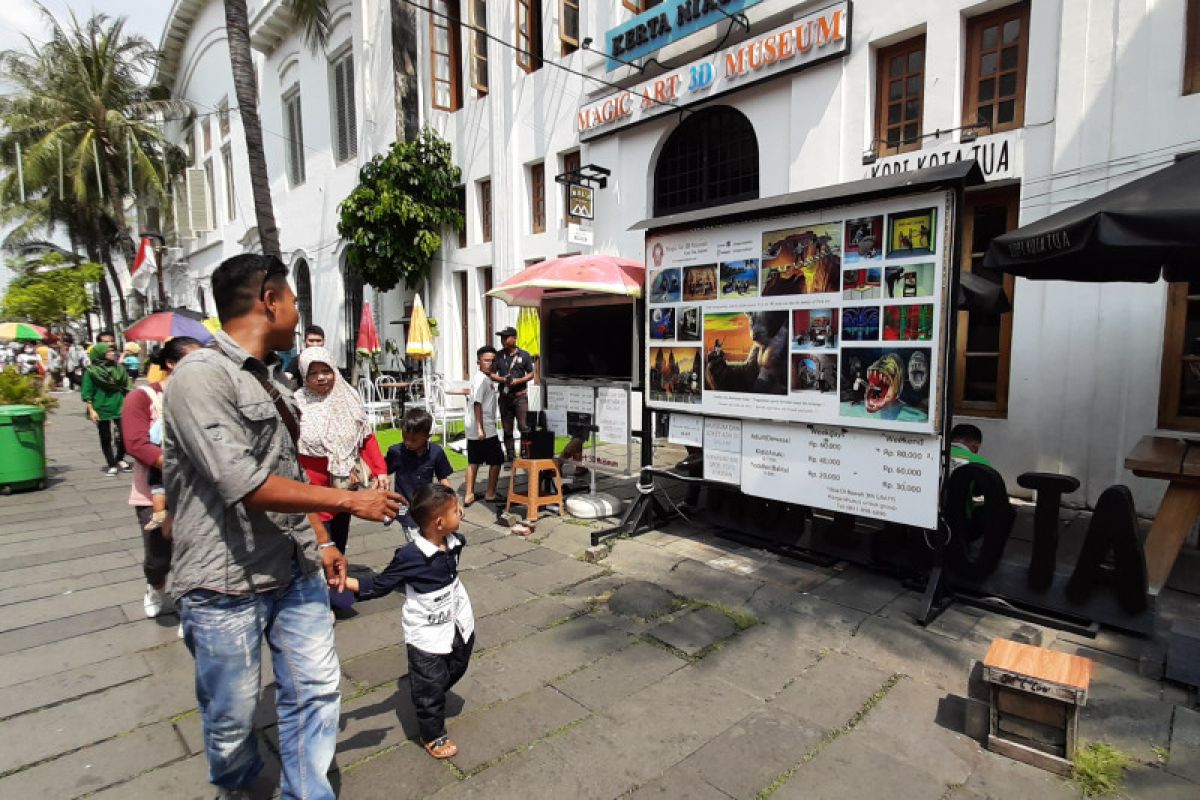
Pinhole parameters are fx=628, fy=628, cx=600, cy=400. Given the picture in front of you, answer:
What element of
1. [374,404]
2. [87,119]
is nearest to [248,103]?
[374,404]

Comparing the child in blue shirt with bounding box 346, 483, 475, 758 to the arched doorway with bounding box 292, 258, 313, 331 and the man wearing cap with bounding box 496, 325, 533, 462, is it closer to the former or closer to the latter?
the man wearing cap with bounding box 496, 325, 533, 462

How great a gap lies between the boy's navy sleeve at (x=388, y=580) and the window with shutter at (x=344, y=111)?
17.5 m

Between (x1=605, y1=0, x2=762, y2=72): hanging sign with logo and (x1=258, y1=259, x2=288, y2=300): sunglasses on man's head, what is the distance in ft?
26.9

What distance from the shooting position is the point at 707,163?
9445 mm

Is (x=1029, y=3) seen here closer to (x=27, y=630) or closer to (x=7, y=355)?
(x=27, y=630)

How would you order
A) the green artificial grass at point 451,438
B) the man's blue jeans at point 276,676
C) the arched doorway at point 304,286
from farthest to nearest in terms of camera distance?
the arched doorway at point 304,286 < the green artificial grass at point 451,438 < the man's blue jeans at point 276,676

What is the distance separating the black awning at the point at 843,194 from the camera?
12.1ft

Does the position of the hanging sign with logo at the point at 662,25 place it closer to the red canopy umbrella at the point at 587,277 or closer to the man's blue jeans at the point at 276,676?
the red canopy umbrella at the point at 587,277

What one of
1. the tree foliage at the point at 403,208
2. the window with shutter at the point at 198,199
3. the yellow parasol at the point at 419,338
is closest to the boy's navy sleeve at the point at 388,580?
the yellow parasol at the point at 419,338

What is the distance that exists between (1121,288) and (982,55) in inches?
112

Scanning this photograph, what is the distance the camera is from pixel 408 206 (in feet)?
44.1

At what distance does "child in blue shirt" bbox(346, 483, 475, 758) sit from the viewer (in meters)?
2.66

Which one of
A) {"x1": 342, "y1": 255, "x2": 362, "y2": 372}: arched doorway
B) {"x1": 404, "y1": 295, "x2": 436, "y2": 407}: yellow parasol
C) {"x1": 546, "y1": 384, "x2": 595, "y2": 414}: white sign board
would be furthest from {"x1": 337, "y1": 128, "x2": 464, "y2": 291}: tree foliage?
{"x1": 546, "y1": 384, "x2": 595, "y2": 414}: white sign board

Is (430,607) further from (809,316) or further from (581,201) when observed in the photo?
(581,201)
